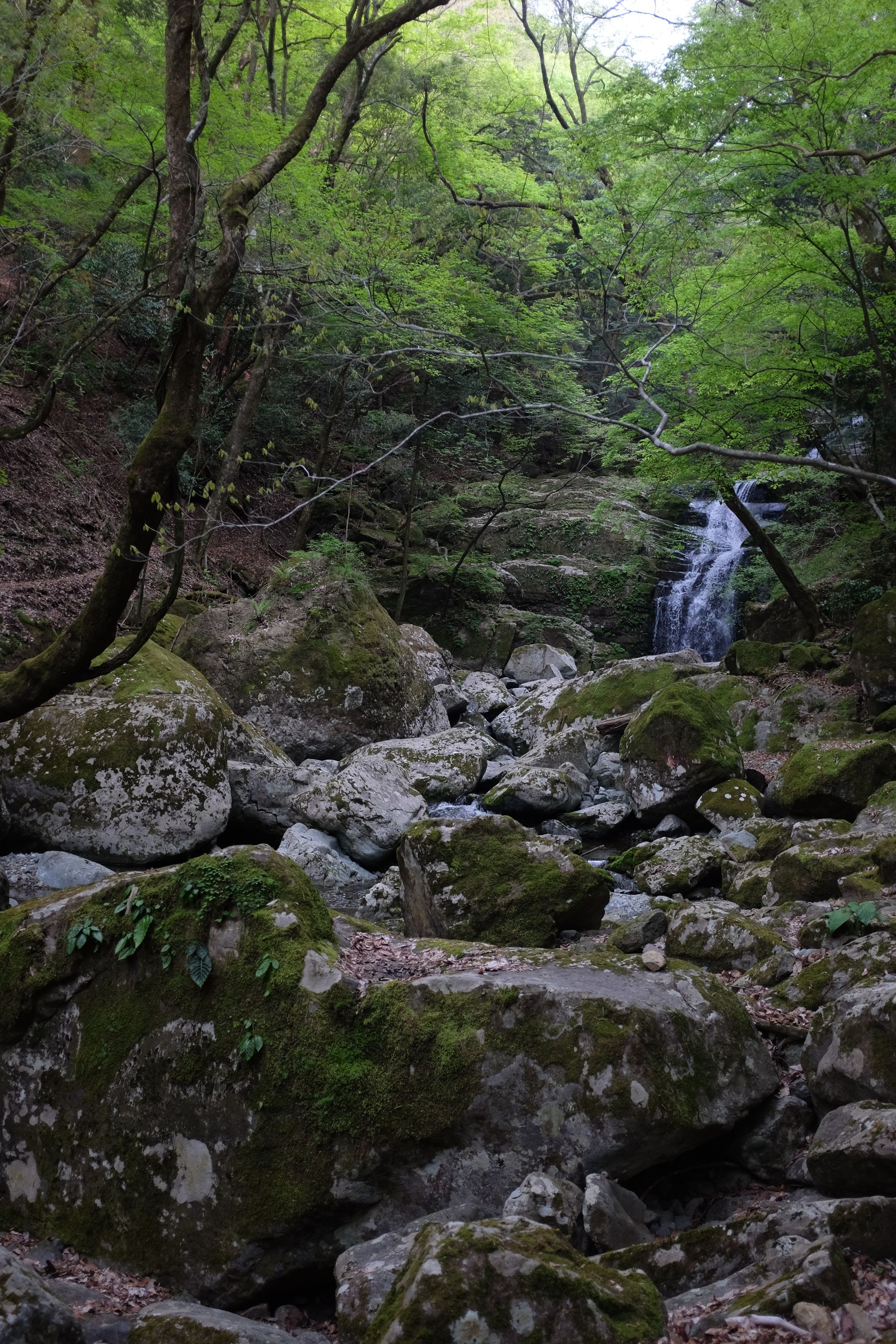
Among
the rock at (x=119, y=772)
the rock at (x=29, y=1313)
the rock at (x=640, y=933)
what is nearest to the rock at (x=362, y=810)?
the rock at (x=119, y=772)

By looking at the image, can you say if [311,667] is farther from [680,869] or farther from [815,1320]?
[815,1320]

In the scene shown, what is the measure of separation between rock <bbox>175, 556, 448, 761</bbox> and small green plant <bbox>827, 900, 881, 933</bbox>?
8.06m

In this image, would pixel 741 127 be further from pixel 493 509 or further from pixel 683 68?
pixel 493 509

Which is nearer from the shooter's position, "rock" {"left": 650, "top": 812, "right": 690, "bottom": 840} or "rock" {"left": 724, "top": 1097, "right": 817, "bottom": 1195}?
"rock" {"left": 724, "top": 1097, "right": 817, "bottom": 1195}

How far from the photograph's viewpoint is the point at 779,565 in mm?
14617

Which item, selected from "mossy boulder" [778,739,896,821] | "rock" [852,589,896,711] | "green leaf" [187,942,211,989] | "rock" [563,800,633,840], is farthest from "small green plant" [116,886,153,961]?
"rock" [852,589,896,711]

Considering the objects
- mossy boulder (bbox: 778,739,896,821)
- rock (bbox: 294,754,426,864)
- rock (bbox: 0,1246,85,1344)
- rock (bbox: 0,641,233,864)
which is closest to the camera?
rock (bbox: 0,1246,85,1344)

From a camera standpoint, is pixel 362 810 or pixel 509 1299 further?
pixel 362 810

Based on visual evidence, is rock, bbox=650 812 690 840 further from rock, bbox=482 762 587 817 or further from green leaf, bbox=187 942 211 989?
green leaf, bbox=187 942 211 989

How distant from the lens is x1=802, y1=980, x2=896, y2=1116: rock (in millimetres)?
3111

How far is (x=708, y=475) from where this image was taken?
13578 mm

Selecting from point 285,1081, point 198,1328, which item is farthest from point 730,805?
point 198,1328

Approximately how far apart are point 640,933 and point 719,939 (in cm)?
48

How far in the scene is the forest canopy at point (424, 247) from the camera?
5812 millimetres
